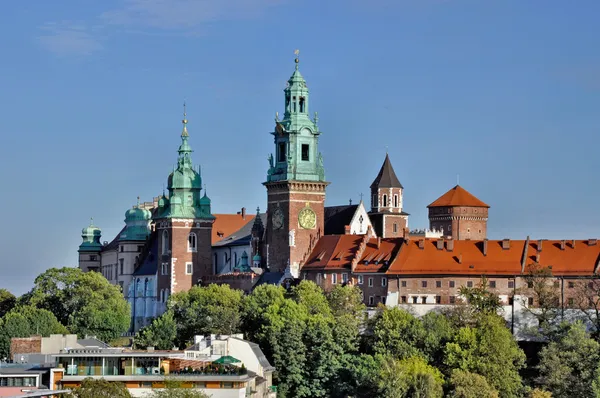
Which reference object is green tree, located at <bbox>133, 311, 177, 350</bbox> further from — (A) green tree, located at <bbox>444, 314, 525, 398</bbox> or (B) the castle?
(A) green tree, located at <bbox>444, 314, 525, 398</bbox>

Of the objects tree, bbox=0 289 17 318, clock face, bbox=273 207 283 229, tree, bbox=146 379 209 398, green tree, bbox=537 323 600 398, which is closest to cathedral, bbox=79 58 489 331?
clock face, bbox=273 207 283 229

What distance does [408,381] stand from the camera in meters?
131

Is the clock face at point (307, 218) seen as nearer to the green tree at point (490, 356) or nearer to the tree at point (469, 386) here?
the green tree at point (490, 356)

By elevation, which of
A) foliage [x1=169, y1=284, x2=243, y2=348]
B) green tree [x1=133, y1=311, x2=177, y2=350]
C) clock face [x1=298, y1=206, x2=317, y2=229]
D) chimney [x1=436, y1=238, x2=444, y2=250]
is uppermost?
clock face [x1=298, y1=206, x2=317, y2=229]

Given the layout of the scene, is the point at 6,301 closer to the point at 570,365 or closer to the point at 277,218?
the point at 277,218

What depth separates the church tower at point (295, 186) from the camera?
172m

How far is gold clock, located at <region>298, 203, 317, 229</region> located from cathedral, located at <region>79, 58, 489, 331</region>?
9 centimetres

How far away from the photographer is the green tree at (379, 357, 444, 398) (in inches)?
5098

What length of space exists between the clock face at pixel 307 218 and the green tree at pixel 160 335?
1992cm

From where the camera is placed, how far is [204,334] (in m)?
154

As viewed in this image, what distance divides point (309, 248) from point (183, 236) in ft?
66.1

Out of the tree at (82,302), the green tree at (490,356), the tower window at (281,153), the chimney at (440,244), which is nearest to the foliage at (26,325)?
the tree at (82,302)

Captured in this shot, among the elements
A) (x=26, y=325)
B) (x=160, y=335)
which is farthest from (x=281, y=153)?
(x=26, y=325)

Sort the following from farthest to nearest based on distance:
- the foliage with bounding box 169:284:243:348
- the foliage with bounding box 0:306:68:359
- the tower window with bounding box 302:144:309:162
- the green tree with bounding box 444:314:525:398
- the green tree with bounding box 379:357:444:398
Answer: the tower window with bounding box 302:144:309:162 < the foliage with bounding box 0:306:68:359 < the foliage with bounding box 169:284:243:348 < the green tree with bounding box 444:314:525:398 < the green tree with bounding box 379:357:444:398
